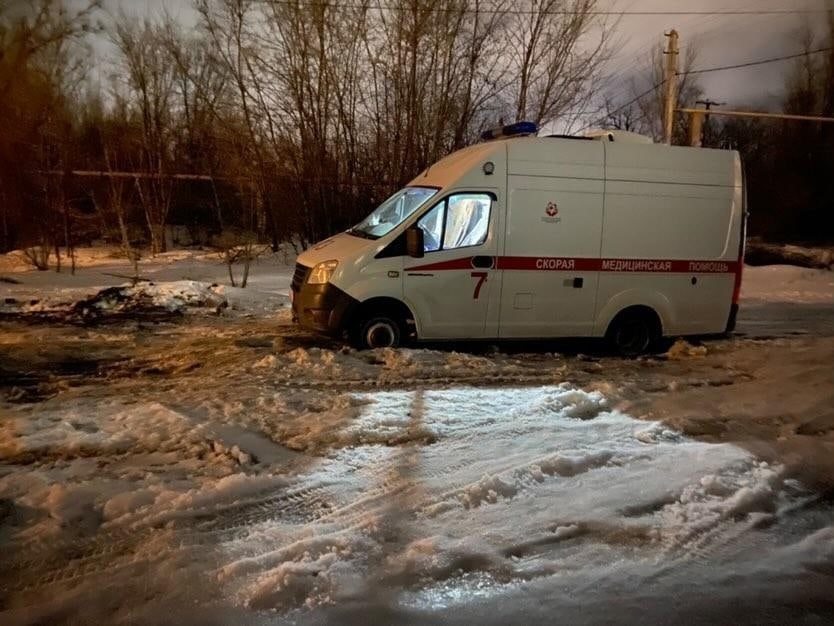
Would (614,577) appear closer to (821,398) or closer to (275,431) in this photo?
(275,431)

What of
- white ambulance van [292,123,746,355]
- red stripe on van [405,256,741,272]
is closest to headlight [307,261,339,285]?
white ambulance van [292,123,746,355]

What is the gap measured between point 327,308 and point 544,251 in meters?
2.86

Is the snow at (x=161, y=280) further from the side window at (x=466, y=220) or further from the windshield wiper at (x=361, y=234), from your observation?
the side window at (x=466, y=220)

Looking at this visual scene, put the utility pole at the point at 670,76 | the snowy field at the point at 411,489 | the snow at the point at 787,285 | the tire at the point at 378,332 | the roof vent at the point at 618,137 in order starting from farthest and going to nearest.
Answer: the utility pole at the point at 670,76, the snow at the point at 787,285, the roof vent at the point at 618,137, the tire at the point at 378,332, the snowy field at the point at 411,489

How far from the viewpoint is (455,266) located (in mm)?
8453

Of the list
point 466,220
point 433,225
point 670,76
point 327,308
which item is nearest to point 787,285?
point 670,76

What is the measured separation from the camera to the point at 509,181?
853cm

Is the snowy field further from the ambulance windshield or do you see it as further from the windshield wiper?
the ambulance windshield

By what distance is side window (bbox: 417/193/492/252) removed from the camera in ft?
27.6

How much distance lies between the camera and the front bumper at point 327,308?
27.3 feet

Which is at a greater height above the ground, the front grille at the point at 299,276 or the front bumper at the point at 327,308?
the front grille at the point at 299,276

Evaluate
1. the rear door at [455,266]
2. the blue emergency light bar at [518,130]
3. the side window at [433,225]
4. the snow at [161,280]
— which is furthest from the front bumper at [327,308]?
the snow at [161,280]

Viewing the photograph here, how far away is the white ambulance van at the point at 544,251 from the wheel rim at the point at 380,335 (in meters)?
0.02

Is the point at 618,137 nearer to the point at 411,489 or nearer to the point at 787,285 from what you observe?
the point at 411,489
